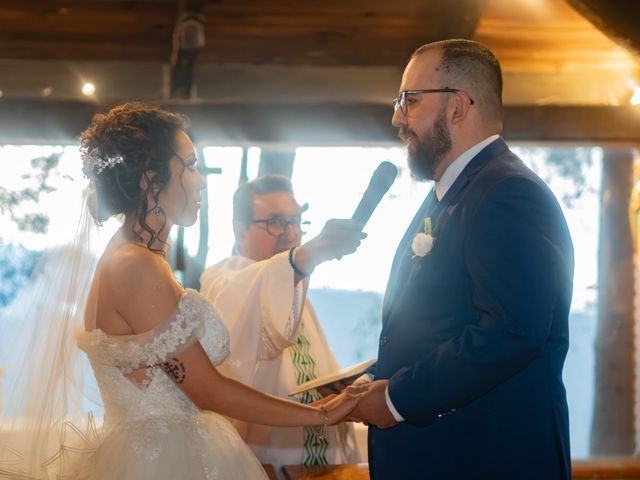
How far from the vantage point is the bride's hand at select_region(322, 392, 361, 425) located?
2434 mm

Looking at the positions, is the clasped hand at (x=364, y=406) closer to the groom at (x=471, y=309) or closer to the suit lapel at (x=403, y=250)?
the groom at (x=471, y=309)

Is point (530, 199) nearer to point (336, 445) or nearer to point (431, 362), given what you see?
point (431, 362)

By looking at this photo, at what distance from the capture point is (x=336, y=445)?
3686 millimetres

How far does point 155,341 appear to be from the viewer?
7.60ft

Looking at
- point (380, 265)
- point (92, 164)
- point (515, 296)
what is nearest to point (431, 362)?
point (515, 296)

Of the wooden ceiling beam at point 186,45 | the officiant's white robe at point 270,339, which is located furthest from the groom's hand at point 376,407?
the wooden ceiling beam at point 186,45

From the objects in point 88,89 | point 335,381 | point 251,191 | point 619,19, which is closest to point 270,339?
point 335,381

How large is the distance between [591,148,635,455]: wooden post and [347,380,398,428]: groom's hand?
6.00 m

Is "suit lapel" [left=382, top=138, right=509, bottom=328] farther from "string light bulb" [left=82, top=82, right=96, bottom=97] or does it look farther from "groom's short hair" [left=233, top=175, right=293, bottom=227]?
"string light bulb" [left=82, top=82, right=96, bottom=97]

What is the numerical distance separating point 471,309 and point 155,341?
2.66 feet

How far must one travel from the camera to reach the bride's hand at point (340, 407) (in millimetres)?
2434

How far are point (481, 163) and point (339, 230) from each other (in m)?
0.60

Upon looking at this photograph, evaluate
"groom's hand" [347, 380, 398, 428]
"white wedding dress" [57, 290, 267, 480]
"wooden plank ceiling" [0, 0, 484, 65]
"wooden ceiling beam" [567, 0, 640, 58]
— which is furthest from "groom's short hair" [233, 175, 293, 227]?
"wooden plank ceiling" [0, 0, 484, 65]

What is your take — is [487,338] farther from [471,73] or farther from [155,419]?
[155,419]
